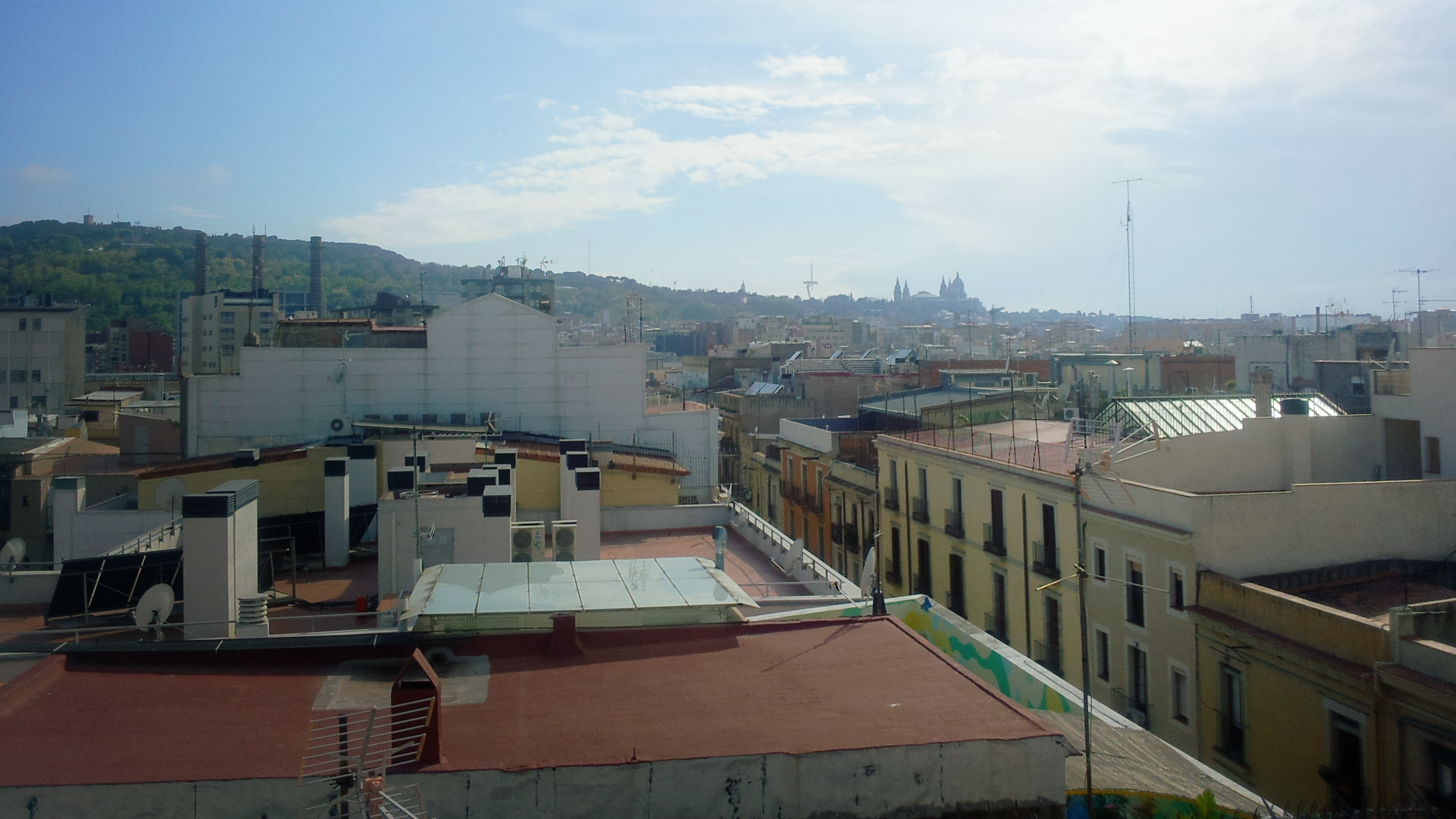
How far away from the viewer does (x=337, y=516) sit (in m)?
17.3

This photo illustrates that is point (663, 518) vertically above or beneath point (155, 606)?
beneath

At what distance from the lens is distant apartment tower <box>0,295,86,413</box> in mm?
62156

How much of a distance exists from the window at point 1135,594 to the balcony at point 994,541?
169 inches

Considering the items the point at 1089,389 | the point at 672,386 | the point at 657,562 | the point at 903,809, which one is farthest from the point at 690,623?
the point at 672,386

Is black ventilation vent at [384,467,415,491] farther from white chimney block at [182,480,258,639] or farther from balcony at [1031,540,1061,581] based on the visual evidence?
balcony at [1031,540,1061,581]

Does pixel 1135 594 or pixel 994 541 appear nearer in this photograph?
pixel 1135 594

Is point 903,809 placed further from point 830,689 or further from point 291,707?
point 291,707

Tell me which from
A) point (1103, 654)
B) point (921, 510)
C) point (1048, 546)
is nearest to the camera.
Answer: point (1103, 654)

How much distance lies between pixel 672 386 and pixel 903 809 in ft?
215

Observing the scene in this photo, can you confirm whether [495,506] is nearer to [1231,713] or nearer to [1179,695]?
[1231,713]

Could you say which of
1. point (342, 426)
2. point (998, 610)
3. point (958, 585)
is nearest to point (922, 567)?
point (958, 585)

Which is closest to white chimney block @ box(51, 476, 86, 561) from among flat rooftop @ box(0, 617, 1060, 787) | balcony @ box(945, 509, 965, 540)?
flat rooftop @ box(0, 617, 1060, 787)

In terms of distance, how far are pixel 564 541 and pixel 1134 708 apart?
1091cm

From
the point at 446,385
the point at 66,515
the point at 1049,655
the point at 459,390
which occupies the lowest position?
the point at 1049,655
